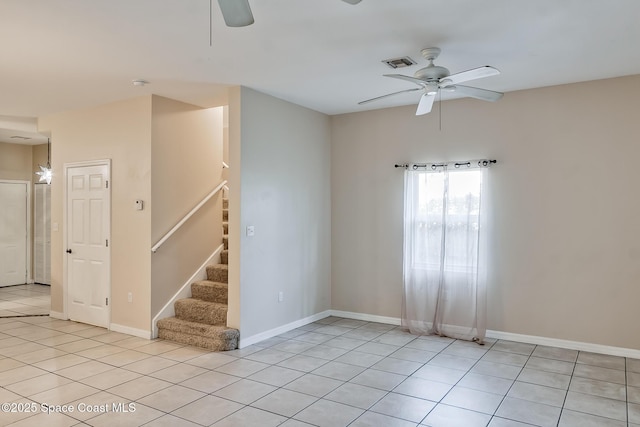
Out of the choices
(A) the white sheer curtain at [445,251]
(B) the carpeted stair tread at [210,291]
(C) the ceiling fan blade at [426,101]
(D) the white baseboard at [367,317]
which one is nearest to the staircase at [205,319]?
(B) the carpeted stair tread at [210,291]

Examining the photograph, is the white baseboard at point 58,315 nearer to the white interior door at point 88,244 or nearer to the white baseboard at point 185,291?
the white interior door at point 88,244

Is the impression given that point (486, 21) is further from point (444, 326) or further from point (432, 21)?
point (444, 326)

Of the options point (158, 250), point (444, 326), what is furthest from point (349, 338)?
point (158, 250)

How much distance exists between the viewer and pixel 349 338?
513 cm

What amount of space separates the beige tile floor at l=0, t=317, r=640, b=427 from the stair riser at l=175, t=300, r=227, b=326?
412 millimetres

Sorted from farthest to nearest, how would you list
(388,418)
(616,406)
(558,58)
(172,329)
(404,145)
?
1. (404,145)
2. (172,329)
3. (558,58)
4. (616,406)
5. (388,418)

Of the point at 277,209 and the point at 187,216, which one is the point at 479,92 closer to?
the point at 277,209

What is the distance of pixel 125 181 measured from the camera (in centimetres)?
534

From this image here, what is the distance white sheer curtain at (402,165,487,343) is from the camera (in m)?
5.08

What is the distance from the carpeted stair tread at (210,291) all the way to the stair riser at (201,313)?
0.73ft

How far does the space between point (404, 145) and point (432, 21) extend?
2.65m

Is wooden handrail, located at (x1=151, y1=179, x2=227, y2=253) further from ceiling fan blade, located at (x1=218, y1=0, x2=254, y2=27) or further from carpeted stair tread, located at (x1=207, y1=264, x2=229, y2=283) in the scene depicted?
ceiling fan blade, located at (x1=218, y1=0, x2=254, y2=27)

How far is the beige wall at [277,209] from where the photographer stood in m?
4.79

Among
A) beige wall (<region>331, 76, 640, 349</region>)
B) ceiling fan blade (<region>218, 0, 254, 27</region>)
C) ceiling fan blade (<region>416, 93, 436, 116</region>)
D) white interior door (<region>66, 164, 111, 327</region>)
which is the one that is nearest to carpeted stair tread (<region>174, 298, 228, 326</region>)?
white interior door (<region>66, 164, 111, 327</region>)
